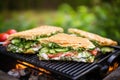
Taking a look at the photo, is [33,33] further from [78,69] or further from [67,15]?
[67,15]

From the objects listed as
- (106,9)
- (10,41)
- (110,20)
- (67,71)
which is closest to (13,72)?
(10,41)

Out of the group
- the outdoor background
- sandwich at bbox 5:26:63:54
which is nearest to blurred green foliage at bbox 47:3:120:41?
the outdoor background

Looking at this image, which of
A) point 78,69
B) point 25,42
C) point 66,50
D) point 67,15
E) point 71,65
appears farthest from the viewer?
point 67,15

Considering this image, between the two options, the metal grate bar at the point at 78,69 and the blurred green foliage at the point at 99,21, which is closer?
the metal grate bar at the point at 78,69

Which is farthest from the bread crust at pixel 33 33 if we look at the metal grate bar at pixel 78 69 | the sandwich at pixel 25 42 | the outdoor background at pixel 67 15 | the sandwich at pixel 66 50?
the outdoor background at pixel 67 15

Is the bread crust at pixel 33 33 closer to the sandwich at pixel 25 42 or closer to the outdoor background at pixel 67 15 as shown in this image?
the sandwich at pixel 25 42

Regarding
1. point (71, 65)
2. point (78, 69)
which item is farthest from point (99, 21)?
point (78, 69)
